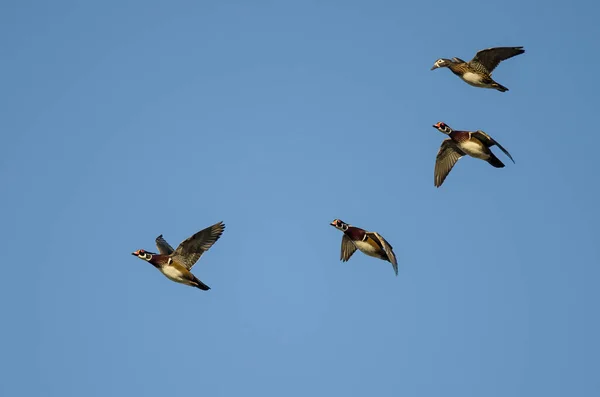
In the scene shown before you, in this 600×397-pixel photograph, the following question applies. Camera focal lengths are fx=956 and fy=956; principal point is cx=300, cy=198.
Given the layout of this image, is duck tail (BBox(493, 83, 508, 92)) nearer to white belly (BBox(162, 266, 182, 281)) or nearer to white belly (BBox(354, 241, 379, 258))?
white belly (BBox(354, 241, 379, 258))

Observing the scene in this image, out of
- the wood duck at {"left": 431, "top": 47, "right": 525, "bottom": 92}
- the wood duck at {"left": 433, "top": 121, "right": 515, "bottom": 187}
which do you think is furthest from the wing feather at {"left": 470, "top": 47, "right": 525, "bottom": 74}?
the wood duck at {"left": 433, "top": 121, "right": 515, "bottom": 187}

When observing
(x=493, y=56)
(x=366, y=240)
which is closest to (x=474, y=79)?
(x=493, y=56)

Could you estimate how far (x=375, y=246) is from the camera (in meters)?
42.8

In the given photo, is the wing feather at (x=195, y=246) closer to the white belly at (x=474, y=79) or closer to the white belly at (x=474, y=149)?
the white belly at (x=474, y=149)

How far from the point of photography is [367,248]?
43.1 metres

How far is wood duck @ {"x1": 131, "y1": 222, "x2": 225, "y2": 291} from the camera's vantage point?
42125 mm

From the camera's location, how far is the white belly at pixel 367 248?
4291 cm

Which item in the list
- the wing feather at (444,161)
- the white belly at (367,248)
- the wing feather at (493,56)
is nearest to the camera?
the white belly at (367,248)

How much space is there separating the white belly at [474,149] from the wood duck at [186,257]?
12385 mm

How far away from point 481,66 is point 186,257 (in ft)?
54.2

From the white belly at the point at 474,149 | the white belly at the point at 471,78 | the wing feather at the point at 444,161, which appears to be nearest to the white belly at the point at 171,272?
the wing feather at the point at 444,161

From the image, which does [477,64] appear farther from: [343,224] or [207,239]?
[207,239]

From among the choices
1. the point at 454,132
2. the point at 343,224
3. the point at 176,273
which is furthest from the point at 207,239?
the point at 454,132

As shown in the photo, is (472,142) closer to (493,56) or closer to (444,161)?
(444,161)
